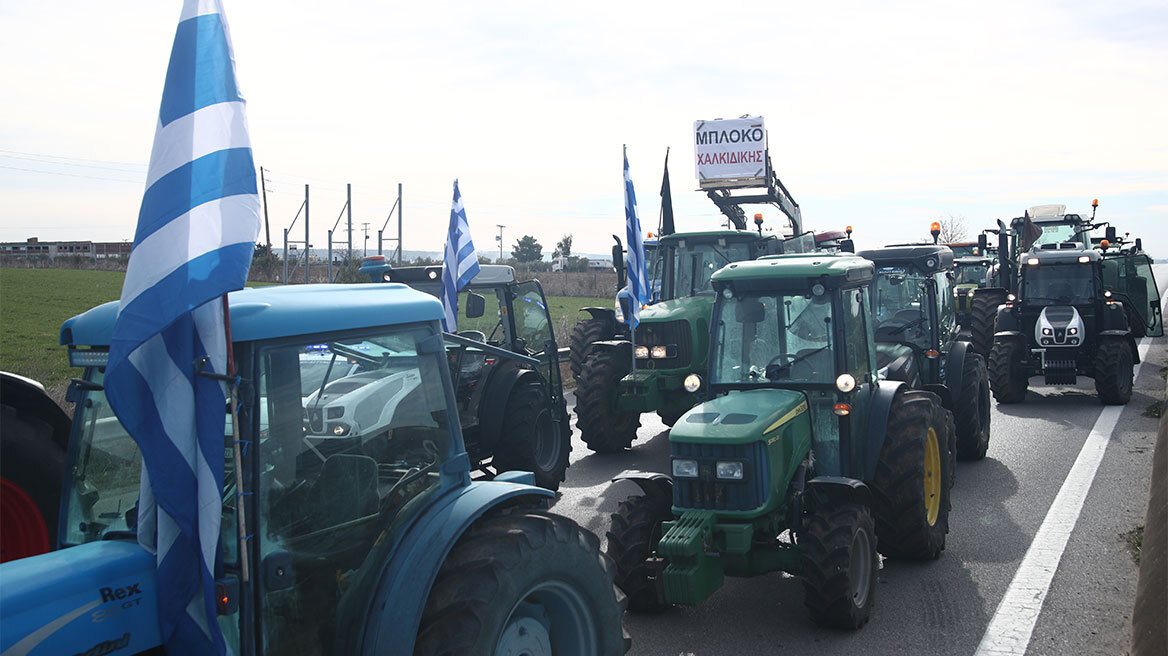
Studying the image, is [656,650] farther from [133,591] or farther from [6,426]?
[6,426]

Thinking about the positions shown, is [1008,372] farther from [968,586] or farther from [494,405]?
[494,405]

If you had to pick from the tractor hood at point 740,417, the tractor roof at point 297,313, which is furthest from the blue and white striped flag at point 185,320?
the tractor hood at point 740,417

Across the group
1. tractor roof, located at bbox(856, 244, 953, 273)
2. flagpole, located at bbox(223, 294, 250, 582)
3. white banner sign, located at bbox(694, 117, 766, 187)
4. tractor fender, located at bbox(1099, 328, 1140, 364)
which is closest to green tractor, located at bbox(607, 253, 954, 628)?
flagpole, located at bbox(223, 294, 250, 582)

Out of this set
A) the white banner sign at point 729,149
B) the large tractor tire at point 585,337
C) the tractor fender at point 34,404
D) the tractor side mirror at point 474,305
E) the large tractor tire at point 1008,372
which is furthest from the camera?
the white banner sign at point 729,149

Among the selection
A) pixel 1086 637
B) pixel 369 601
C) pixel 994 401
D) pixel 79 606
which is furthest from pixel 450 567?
pixel 994 401

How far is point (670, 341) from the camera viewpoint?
10.3 metres

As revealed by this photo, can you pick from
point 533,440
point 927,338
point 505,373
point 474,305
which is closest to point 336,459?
point 505,373

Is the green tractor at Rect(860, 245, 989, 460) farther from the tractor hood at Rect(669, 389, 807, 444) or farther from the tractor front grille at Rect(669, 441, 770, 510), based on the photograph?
the tractor front grille at Rect(669, 441, 770, 510)

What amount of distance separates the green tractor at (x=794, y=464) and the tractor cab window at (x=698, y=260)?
14.9 feet

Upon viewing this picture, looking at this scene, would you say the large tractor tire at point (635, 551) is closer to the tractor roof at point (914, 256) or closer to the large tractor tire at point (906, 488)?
the large tractor tire at point (906, 488)

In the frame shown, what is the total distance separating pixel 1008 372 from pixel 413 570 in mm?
12060

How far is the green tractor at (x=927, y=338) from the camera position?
9438 millimetres

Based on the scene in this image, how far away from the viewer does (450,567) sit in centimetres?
330

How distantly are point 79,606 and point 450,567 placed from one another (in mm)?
1186
